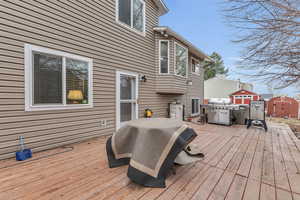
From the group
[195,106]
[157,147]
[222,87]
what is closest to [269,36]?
[157,147]

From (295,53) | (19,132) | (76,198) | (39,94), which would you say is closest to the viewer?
(76,198)

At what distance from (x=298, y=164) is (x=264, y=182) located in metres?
1.27

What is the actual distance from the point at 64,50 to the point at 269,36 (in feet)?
13.6

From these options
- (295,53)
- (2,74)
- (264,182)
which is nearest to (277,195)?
(264,182)

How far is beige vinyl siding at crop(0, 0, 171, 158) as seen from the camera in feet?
8.61

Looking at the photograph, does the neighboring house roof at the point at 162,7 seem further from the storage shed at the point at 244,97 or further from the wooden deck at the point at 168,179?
the storage shed at the point at 244,97

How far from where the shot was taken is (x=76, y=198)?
1.61 metres

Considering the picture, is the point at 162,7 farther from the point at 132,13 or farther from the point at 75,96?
the point at 75,96

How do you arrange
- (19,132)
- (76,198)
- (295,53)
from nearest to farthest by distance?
(76,198) → (295,53) → (19,132)

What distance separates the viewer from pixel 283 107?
447 inches

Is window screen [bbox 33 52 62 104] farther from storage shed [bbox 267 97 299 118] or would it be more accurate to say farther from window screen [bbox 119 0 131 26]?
storage shed [bbox 267 97 299 118]

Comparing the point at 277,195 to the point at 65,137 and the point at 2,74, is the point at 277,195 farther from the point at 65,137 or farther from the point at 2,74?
the point at 2,74

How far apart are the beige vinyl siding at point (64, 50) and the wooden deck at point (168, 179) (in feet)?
2.02

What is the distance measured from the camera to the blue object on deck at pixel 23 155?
256 cm
